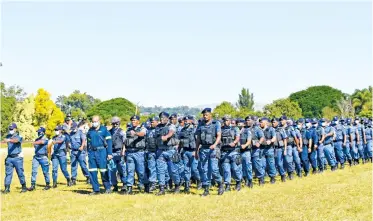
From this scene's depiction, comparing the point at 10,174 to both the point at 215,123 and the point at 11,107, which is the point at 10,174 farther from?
the point at 11,107

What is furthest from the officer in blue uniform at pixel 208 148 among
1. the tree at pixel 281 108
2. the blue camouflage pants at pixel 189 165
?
the tree at pixel 281 108

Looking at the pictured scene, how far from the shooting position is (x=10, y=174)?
15.5 meters

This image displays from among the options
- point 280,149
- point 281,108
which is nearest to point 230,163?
point 280,149

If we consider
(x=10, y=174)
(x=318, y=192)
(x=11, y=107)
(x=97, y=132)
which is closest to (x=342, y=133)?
(x=318, y=192)

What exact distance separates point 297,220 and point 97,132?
21.2 ft

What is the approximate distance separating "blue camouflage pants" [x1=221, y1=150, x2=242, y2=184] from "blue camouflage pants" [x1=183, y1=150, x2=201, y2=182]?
1140 mm

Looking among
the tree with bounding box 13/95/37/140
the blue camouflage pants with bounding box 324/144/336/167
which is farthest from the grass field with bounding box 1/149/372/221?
the tree with bounding box 13/95/37/140

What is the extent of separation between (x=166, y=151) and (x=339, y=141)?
9485 millimetres

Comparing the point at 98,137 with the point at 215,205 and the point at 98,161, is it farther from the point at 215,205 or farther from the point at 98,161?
the point at 215,205

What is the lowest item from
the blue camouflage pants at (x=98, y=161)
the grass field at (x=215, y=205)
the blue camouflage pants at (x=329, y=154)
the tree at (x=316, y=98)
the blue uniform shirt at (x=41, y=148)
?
the grass field at (x=215, y=205)

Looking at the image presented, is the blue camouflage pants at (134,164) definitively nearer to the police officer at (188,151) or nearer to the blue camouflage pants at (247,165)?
the police officer at (188,151)

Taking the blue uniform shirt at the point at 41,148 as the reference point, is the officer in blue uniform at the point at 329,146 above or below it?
below

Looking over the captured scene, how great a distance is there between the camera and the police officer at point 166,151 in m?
13.7

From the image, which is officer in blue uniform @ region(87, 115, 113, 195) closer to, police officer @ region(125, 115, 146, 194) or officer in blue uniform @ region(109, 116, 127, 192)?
officer in blue uniform @ region(109, 116, 127, 192)
